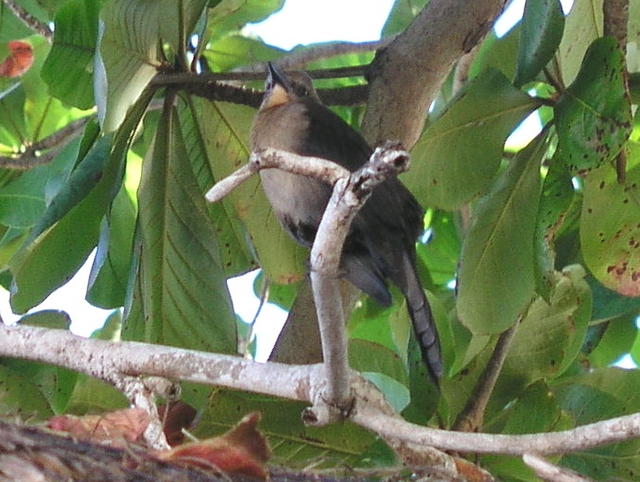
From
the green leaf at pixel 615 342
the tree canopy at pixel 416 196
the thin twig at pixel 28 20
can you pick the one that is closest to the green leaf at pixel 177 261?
the tree canopy at pixel 416 196

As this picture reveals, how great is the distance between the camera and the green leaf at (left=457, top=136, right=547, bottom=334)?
7.72 ft

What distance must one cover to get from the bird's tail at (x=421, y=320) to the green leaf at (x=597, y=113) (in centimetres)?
37

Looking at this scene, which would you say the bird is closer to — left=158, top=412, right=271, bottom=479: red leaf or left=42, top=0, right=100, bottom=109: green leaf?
left=42, top=0, right=100, bottom=109: green leaf

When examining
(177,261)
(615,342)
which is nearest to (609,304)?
(615,342)

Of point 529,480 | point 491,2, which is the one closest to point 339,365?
point 529,480

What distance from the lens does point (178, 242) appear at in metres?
2.45

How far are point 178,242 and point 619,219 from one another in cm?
82

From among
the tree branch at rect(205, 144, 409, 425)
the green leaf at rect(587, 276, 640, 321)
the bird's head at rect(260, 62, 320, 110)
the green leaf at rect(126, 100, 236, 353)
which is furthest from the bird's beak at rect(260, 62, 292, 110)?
the tree branch at rect(205, 144, 409, 425)

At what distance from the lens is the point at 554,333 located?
246cm

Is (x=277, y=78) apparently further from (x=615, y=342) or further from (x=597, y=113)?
(x=615, y=342)

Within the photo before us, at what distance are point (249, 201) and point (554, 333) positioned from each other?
2.25ft

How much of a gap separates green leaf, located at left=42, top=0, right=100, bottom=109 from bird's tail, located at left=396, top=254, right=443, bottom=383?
2.35 feet

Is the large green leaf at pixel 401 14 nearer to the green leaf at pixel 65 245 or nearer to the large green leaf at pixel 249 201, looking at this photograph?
the large green leaf at pixel 249 201

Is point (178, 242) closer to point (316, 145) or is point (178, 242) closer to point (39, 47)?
point (316, 145)
